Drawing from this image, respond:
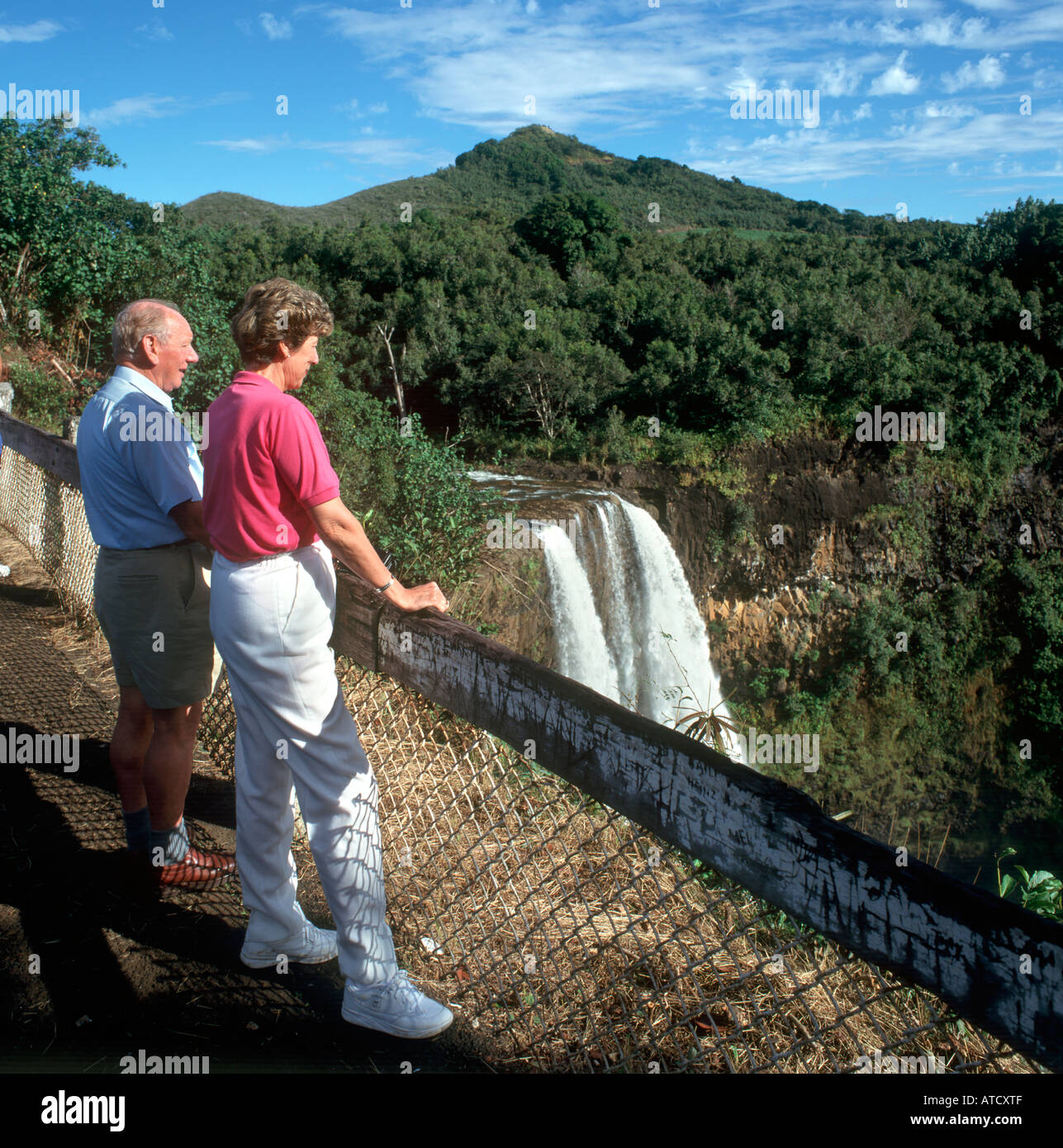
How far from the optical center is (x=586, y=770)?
5.78 feet

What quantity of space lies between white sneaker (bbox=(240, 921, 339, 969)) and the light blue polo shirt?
4.05 feet

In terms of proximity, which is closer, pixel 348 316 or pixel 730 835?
pixel 730 835

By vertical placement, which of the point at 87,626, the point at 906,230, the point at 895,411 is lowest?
the point at 87,626

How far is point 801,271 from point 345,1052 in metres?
29.5

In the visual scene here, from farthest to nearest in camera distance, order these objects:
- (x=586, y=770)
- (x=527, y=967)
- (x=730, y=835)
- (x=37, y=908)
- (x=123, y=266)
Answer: (x=123, y=266) < (x=37, y=908) < (x=527, y=967) < (x=586, y=770) < (x=730, y=835)

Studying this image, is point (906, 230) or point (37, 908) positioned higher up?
point (906, 230)

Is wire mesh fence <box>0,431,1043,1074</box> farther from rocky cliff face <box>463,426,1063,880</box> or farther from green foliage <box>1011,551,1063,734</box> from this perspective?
green foliage <box>1011,551,1063,734</box>

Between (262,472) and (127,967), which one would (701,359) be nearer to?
(262,472)

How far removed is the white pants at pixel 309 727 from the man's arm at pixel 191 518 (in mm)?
534

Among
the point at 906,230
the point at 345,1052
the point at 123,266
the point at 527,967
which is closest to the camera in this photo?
the point at 345,1052

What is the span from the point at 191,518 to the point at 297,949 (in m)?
1.28

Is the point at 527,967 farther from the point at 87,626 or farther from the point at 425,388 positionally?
the point at 425,388

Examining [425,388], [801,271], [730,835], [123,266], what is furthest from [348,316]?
[730,835]

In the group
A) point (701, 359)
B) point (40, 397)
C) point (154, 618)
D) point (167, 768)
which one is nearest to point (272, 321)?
point (154, 618)
